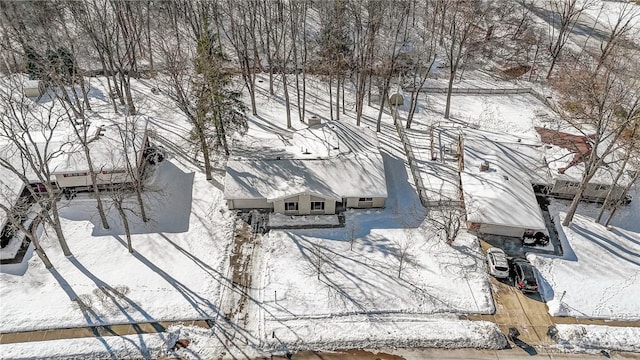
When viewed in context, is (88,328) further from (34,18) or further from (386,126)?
(34,18)

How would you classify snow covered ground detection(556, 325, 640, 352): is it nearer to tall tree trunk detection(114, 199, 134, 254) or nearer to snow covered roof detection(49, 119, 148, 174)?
tall tree trunk detection(114, 199, 134, 254)

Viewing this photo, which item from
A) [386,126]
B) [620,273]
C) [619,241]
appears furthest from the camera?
[386,126]

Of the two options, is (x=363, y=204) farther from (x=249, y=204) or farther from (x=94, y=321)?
(x=94, y=321)

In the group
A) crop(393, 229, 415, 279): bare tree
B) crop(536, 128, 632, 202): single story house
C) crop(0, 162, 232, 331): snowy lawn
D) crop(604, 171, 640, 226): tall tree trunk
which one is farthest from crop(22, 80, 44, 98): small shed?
crop(604, 171, 640, 226): tall tree trunk

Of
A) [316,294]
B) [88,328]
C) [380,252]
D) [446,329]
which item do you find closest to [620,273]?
[446,329]

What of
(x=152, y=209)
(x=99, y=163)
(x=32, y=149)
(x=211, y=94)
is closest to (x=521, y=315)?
(x=211, y=94)

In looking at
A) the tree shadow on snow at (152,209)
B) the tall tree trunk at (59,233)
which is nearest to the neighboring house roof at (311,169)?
the tree shadow on snow at (152,209)
